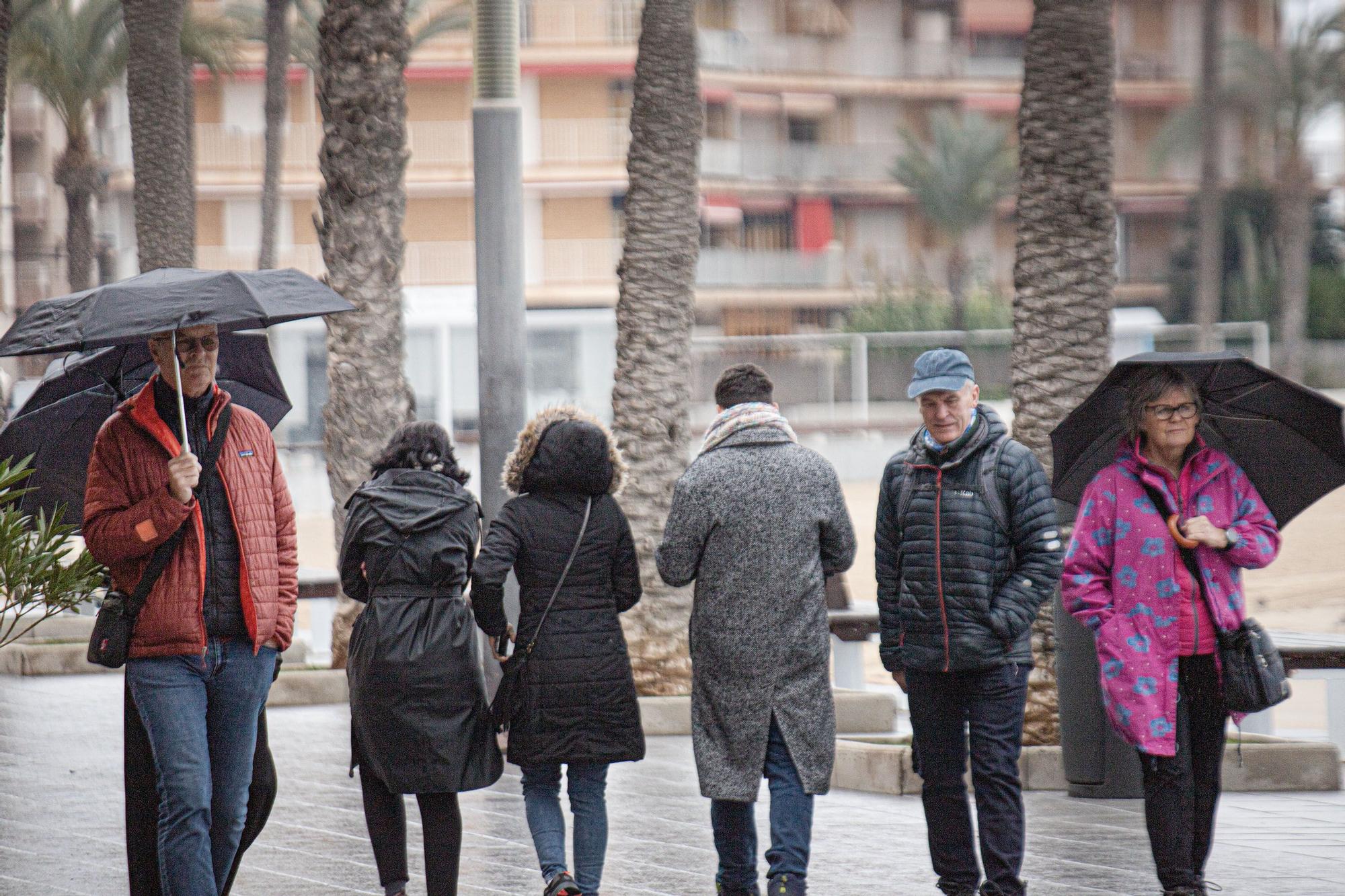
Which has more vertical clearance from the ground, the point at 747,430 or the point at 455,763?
the point at 747,430

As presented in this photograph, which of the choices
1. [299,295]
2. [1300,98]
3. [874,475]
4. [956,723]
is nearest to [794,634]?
[956,723]

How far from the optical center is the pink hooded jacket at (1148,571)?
5371 millimetres

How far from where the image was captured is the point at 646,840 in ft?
23.3

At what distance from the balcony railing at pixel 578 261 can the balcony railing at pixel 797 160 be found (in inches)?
153

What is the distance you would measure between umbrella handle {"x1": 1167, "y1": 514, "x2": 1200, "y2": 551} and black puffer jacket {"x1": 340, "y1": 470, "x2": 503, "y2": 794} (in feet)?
7.13

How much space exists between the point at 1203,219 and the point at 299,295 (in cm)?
3753

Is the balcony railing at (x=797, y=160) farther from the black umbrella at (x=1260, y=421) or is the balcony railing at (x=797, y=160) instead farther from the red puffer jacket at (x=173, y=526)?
the red puffer jacket at (x=173, y=526)

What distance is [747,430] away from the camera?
19.1 ft

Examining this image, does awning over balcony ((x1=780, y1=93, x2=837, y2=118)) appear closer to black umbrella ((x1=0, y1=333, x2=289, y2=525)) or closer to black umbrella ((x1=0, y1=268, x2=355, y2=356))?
black umbrella ((x1=0, y1=333, x2=289, y2=525))

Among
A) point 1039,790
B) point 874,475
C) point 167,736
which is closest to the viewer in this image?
point 167,736

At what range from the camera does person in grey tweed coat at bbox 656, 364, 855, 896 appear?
5.71 metres

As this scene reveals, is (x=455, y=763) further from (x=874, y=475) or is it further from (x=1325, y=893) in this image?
(x=874, y=475)

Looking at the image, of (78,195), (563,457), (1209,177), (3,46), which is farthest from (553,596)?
(1209,177)

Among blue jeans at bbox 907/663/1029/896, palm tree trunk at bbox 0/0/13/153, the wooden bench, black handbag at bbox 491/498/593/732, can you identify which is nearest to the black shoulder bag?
blue jeans at bbox 907/663/1029/896
